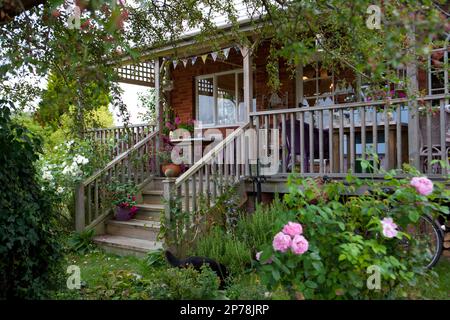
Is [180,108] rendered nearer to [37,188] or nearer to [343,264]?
[37,188]

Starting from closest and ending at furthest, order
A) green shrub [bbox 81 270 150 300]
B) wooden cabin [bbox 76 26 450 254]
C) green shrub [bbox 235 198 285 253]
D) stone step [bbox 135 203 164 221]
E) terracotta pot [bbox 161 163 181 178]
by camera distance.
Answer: green shrub [bbox 81 270 150 300]
green shrub [bbox 235 198 285 253]
wooden cabin [bbox 76 26 450 254]
stone step [bbox 135 203 164 221]
terracotta pot [bbox 161 163 181 178]

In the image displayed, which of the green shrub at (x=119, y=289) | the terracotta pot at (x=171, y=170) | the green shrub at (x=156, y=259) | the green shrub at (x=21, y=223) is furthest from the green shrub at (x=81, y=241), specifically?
the green shrub at (x=21, y=223)

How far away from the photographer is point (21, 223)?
10.1 ft

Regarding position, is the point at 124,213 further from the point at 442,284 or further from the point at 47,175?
the point at 442,284

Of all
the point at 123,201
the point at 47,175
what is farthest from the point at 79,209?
the point at 47,175

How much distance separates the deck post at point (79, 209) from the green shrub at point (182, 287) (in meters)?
3.94

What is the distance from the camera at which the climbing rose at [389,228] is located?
250cm

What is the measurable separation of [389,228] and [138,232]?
4956mm

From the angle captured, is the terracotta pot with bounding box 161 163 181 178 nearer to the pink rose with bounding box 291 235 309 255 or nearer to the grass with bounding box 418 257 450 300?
the grass with bounding box 418 257 450 300

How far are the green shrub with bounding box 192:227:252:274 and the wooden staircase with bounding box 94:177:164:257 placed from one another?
94 cm

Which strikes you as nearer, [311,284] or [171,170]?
[311,284]

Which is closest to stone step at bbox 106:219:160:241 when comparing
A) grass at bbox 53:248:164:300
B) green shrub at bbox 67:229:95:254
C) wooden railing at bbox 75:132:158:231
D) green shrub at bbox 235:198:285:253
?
wooden railing at bbox 75:132:158:231

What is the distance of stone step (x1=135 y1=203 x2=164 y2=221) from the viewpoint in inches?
281
